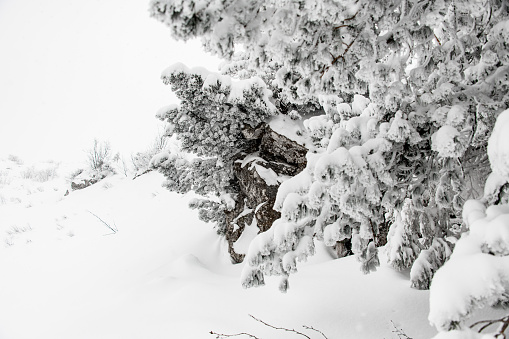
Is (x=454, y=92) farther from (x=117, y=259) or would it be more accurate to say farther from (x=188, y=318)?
(x=117, y=259)

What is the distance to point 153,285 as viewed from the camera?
4.80 m

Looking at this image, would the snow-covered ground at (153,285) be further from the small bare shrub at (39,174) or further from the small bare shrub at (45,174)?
the small bare shrub at (39,174)

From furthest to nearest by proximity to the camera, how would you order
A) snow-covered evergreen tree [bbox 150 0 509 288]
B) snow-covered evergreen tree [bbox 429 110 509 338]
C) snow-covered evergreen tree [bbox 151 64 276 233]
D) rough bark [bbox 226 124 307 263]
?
rough bark [bbox 226 124 307 263] < snow-covered evergreen tree [bbox 151 64 276 233] < snow-covered evergreen tree [bbox 150 0 509 288] < snow-covered evergreen tree [bbox 429 110 509 338]

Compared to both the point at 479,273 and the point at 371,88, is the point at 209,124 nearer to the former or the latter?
the point at 371,88

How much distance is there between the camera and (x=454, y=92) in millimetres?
2102

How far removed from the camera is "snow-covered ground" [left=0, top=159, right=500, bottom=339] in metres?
3.03

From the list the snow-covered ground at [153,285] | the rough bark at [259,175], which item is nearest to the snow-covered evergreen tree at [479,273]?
the snow-covered ground at [153,285]

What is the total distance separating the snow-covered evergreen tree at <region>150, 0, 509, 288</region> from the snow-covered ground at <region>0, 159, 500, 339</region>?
701 mm

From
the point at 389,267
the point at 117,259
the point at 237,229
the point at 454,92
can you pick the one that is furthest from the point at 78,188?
the point at 454,92

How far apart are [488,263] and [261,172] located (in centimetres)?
465

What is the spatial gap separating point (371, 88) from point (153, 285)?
4.30m

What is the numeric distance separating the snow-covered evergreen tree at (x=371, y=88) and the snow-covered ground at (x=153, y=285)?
70 cm

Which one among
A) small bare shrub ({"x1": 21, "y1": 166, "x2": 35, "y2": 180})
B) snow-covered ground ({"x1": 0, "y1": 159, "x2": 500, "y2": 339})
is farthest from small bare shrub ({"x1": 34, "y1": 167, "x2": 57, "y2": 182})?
snow-covered ground ({"x1": 0, "y1": 159, "x2": 500, "y2": 339})

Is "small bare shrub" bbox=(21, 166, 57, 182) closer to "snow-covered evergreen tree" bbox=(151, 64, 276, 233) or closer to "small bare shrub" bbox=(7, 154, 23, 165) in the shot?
"small bare shrub" bbox=(7, 154, 23, 165)
